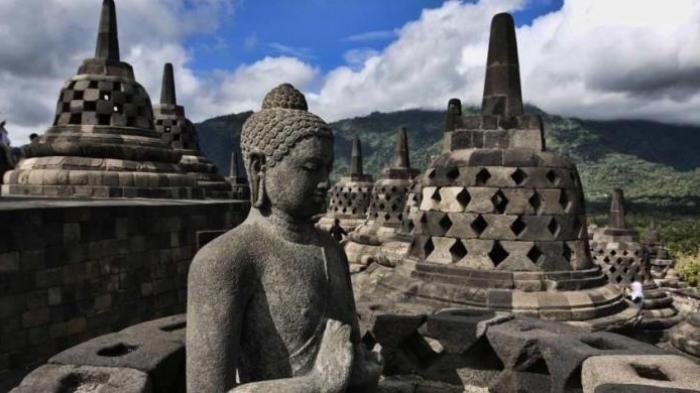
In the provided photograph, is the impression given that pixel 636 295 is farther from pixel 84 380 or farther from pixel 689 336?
pixel 84 380

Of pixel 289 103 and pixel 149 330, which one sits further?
pixel 149 330

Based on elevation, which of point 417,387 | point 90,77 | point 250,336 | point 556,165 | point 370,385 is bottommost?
point 417,387

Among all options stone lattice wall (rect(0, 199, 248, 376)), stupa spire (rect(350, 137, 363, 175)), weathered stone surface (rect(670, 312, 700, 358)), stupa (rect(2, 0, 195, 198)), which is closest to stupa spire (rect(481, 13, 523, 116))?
weathered stone surface (rect(670, 312, 700, 358))

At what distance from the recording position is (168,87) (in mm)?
14438

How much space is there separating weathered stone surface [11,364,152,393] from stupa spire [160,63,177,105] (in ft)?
42.4

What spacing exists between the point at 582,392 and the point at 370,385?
48.3 inches

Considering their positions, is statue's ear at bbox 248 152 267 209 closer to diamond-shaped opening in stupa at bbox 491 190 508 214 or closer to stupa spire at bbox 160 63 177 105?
diamond-shaped opening in stupa at bbox 491 190 508 214

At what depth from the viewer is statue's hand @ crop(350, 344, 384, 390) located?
2.19 meters

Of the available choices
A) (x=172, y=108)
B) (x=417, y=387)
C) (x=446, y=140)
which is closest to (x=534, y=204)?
(x=446, y=140)

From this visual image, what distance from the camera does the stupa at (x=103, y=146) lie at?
7.98m

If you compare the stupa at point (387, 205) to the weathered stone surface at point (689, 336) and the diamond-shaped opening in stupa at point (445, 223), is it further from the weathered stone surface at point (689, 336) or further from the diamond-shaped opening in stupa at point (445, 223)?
the weathered stone surface at point (689, 336)

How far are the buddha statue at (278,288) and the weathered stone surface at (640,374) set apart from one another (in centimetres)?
102

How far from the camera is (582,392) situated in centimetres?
271

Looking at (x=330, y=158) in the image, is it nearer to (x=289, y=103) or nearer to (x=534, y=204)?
(x=289, y=103)
